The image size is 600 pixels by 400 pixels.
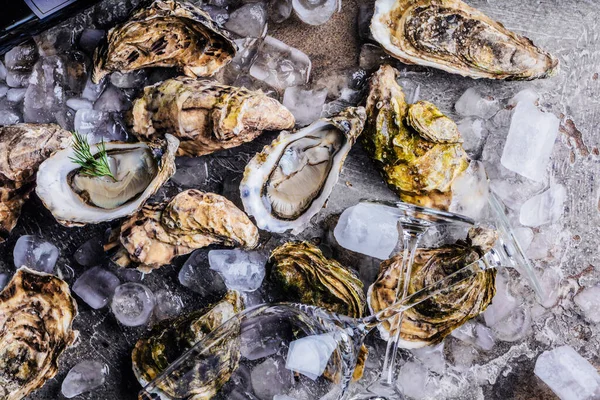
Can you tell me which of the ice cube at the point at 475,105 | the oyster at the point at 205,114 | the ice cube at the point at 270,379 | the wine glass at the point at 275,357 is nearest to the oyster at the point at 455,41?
the ice cube at the point at 475,105

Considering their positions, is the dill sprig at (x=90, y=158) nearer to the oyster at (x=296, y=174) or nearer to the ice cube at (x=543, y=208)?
the oyster at (x=296, y=174)

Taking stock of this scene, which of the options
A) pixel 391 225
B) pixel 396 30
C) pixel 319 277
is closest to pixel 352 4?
pixel 396 30

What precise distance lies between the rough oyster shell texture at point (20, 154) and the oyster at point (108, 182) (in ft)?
0.10

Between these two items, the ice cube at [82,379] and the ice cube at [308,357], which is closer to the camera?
the ice cube at [308,357]

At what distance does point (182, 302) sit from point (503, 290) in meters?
0.73

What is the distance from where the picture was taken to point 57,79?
4.74ft

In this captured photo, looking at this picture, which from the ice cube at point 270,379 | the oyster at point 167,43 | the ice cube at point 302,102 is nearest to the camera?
the ice cube at point 270,379

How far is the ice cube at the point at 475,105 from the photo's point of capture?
4.80 ft

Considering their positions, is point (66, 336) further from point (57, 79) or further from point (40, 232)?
point (57, 79)

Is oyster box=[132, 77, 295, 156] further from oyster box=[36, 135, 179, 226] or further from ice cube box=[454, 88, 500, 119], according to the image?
ice cube box=[454, 88, 500, 119]

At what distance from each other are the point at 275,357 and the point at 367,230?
38cm

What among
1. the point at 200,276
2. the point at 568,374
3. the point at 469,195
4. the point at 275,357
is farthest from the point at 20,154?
the point at 568,374

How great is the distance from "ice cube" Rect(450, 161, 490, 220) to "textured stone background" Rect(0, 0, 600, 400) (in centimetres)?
15

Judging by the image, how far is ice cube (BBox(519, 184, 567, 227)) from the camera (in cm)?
146
